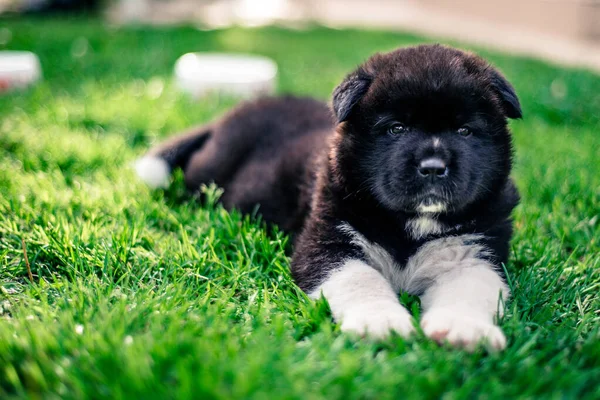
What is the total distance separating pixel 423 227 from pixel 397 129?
1.49 ft

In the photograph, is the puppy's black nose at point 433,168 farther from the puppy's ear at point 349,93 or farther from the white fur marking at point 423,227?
the puppy's ear at point 349,93

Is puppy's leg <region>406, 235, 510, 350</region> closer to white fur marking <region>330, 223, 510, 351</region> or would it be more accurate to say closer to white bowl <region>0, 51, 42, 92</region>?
white fur marking <region>330, 223, 510, 351</region>

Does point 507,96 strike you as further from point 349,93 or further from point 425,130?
point 349,93

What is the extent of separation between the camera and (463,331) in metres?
2.12

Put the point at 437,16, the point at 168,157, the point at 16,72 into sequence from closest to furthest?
the point at 168,157, the point at 16,72, the point at 437,16

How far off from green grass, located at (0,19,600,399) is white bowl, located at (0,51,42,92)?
90 cm

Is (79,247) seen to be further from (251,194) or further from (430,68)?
(430,68)

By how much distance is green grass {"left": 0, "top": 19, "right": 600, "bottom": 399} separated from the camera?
6.04 ft

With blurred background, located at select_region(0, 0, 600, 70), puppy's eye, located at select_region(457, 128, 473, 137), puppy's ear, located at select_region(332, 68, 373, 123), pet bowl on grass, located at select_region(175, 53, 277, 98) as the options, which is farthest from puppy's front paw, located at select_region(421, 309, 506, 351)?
blurred background, located at select_region(0, 0, 600, 70)

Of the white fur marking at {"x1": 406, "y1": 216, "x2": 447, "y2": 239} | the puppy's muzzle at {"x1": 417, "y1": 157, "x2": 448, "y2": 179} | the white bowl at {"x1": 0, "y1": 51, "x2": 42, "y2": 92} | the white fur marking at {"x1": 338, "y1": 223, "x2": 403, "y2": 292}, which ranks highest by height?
the puppy's muzzle at {"x1": 417, "y1": 157, "x2": 448, "y2": 179}

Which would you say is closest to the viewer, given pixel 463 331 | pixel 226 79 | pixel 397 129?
pixel 463 331

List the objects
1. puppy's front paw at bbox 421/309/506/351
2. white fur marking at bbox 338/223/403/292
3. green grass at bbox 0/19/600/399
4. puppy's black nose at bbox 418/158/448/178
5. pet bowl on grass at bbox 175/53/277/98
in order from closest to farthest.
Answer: green grass at bbox 0/19/600/399 < puppy's front paw at bbox 421/309/506/351 < puppy's black nose at bbox 418/158/448/178 < white fur marking at bbox 338/223/403/292 < pet bowl on grass at bbox 175/53/277/98

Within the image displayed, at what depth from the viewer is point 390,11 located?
23031mm

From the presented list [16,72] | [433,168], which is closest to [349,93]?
[433,168]
